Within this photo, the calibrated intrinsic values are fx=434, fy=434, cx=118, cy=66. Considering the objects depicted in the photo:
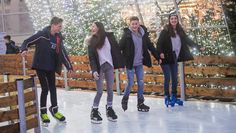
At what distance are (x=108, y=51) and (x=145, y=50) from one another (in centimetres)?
79

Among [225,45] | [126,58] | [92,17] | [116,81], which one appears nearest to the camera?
[126,58]

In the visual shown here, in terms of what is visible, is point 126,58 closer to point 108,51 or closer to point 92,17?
point 108,51

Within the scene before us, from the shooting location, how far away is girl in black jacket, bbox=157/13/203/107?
612 centimetres

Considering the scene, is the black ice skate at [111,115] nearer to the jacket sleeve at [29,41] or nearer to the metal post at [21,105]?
the jacket sleeve at [29,41]

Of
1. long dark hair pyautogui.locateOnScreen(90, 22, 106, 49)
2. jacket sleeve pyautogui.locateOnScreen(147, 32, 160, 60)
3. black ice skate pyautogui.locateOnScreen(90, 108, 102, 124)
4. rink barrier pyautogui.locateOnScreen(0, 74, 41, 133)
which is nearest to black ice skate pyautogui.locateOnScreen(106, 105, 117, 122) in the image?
black ice skate pyautogui.locateOnScreen(90, 108, 102, 124)

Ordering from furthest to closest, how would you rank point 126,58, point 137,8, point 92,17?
point 92,17, point 137,8, point 126,58

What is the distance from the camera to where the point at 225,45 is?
723 cm

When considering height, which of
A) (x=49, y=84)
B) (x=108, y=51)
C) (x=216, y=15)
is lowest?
(x=49, y=84)

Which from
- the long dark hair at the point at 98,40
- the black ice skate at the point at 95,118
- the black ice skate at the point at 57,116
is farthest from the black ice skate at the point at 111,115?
the long dark hair at the point at 98,40

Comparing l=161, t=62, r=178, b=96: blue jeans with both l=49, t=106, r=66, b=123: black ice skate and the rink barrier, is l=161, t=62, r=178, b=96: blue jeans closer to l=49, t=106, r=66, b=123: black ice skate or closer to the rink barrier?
l=49, t=106, r=66, b=123: black ice skate

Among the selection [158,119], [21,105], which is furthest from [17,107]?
[158,119]

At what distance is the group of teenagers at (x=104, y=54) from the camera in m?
5.23

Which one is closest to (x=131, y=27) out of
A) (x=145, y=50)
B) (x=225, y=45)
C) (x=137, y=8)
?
(x=145, y=50)

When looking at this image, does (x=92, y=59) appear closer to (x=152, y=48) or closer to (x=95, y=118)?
(x=95, y=118)
